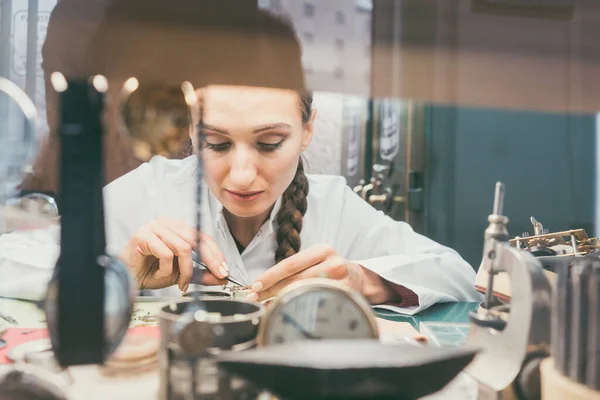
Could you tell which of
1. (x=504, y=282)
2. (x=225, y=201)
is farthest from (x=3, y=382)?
(x=504, y=282)

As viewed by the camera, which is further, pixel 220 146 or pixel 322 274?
pixel 322 274

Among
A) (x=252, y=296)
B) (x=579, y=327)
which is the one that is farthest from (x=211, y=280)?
(x=579, y=327)

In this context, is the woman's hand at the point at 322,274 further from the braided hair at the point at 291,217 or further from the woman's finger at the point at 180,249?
the woman's finger at the point at 180,249

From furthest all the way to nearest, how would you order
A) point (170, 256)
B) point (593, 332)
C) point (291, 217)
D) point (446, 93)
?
point (291, 217)
point (170, 256)
point (446, 93)
point (593, 332)

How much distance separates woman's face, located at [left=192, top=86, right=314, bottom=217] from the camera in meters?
0.93

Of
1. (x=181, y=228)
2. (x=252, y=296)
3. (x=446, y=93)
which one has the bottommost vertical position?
(x=252, y=296)

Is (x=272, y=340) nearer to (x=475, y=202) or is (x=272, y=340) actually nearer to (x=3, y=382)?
(x=3, y=382)

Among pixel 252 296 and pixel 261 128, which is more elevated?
pixel 261 128

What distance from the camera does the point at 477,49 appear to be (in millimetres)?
925

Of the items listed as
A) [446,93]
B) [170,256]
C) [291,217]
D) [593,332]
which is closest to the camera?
[593,332]

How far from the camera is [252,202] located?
3.41ft

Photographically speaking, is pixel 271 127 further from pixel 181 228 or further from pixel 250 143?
pixel 181 228

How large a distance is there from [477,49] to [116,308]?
745mm

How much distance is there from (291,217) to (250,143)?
0.25 metres
